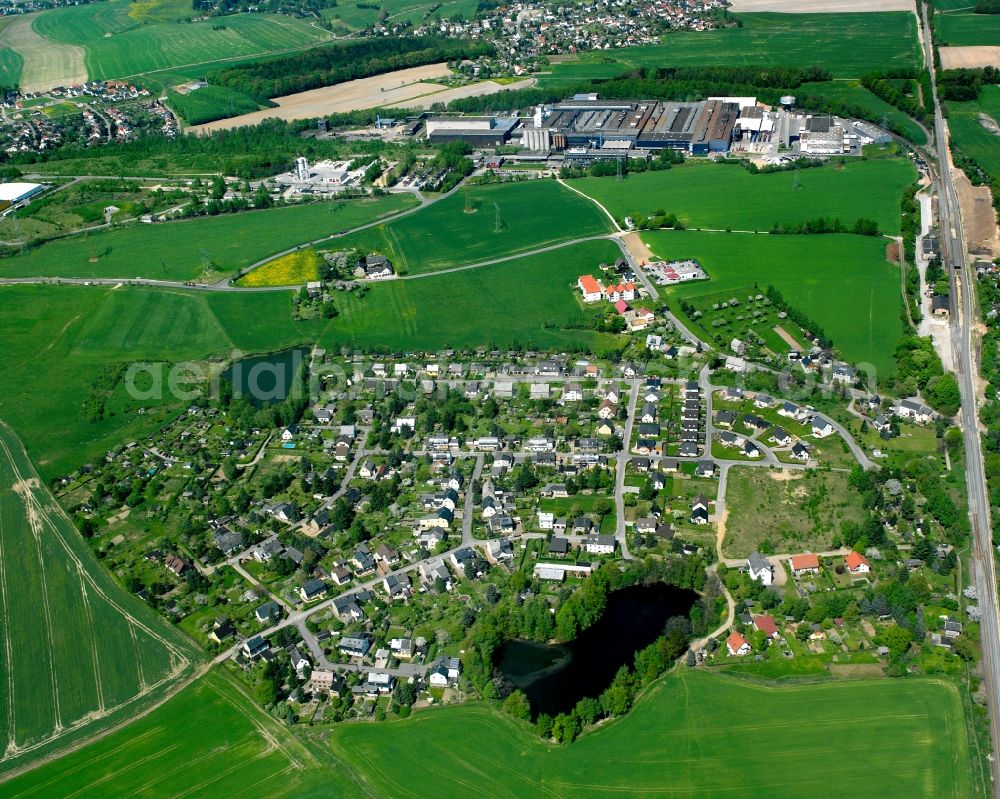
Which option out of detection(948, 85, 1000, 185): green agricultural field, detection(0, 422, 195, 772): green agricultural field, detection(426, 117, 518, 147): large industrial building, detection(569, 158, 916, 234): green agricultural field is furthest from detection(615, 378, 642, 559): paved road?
detection(426, 117, 518, 147): large industrial building

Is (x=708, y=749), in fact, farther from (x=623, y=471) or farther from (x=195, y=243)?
(x=195, y=243)

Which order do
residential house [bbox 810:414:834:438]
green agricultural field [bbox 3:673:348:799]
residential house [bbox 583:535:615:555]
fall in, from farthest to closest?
residential house [bbox 810:414:834:438] < residential house [bbox 583:535:615:555] < green agricultural field [bbox 3:673:348:799]

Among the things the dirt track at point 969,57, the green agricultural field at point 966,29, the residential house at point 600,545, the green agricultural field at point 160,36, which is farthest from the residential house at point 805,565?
the green agricultural field at point 160,36

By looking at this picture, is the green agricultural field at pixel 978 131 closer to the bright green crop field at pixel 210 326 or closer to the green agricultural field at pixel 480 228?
the green agricultural field at pixel 480 228

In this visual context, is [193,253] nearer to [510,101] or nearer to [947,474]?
[510,101]

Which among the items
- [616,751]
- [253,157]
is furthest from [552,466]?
[253,157]

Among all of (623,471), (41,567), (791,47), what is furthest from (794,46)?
(41,567)

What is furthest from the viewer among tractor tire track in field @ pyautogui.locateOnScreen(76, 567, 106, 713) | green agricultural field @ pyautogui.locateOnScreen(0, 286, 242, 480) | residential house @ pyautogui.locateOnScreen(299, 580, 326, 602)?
green agricultural field @ pyautogui.locateOnScreen(0, 286, 242, 480)

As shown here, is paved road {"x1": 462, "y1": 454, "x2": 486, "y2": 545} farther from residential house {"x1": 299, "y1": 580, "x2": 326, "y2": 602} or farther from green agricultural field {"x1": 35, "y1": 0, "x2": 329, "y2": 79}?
green agricultural field {"x1": 35, "y1": 0, "x2": 329, "y2": 79}
